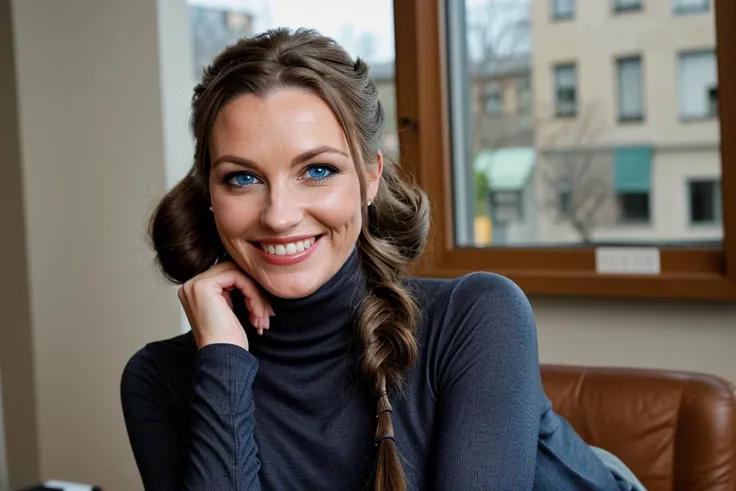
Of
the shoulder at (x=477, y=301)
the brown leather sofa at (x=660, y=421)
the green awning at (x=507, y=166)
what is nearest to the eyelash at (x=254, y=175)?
the shoulder at (x=477, y=301)

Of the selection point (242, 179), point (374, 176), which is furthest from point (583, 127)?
point (242, 179)

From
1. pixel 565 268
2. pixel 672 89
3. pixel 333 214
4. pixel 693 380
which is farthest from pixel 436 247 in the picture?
pixel 333 214

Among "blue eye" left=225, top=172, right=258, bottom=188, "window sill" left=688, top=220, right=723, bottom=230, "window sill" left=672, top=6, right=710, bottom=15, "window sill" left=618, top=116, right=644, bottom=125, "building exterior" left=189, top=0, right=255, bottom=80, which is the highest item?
"building exterior" left=189, top=0, right=255, bottom=80

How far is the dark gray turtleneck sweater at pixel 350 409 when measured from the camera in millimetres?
1382

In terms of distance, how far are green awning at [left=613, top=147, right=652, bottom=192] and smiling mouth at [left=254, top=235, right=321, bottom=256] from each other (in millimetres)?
1512

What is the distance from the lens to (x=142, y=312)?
3.12 metres

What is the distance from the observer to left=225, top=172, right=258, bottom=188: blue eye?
1471 millimetres

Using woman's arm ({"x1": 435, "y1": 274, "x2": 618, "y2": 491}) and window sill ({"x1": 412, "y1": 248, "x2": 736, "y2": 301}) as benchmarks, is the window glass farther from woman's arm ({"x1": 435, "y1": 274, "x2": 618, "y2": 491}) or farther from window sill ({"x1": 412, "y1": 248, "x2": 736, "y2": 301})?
woman's arm ({"x1": 435, "y1": 274, "x2": 618, "y2": 491})

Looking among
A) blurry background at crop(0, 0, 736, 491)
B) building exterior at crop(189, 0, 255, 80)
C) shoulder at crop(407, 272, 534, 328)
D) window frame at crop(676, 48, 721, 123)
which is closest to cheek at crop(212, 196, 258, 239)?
shoulder at crop(407, 272, 534, 328)

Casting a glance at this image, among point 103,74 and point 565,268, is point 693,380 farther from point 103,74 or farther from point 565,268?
point 103,74

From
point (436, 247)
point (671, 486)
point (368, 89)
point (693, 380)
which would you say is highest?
point (368, 89)

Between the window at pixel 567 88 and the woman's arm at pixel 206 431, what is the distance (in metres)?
1.60

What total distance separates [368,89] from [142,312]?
1784 millimetres

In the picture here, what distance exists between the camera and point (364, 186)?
1.55 metres
